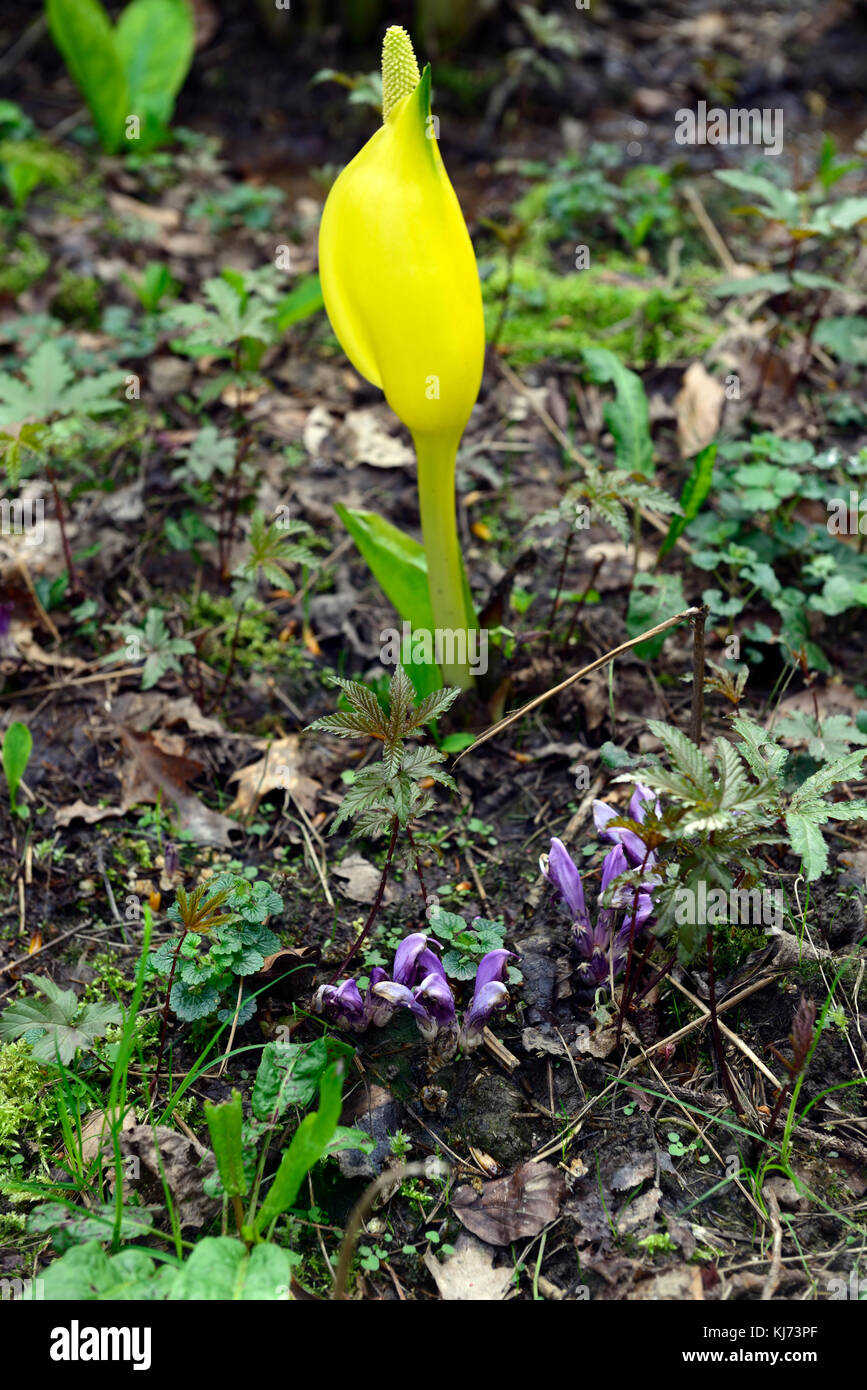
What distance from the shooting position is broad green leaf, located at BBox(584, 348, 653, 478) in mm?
2863

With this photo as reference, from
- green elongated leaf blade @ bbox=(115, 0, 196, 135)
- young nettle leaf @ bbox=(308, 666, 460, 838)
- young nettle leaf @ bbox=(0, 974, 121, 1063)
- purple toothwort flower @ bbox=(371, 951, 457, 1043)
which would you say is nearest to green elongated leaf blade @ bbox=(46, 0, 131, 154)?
green elongated leaf blade @ bbox=(115, 0, 196, 135)

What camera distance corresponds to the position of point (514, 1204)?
1742mm

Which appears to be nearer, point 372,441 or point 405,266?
point 405,266

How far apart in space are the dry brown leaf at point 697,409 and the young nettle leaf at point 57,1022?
2373 millimetres

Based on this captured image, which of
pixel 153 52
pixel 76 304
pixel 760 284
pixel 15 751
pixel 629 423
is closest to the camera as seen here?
pixel 15 751

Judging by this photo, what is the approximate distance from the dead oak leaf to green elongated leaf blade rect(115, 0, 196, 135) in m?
4.72

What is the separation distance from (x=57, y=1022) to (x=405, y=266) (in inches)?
59.0

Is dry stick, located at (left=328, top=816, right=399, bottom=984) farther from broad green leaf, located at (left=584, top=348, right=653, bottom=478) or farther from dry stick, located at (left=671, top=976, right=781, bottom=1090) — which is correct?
broad green leaf, located at (left=584, top=348, right=653, bottom=478)

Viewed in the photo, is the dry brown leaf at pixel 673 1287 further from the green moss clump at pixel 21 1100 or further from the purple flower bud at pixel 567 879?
the green moss clump at pixel 21 1100

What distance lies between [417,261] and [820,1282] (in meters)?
1.81

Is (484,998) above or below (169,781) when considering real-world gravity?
below

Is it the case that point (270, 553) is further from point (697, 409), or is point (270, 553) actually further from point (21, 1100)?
point (697, 409)

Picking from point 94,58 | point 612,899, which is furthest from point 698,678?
point 94,58

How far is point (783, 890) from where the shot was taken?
2107mm
